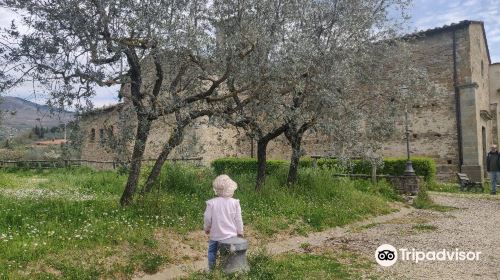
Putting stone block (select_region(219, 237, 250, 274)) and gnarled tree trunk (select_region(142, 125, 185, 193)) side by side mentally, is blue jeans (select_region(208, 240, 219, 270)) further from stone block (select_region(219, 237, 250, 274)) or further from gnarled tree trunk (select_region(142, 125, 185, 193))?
gnarled tree trunk (select_region(142, 125, 185, 193))

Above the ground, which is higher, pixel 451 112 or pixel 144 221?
pixel 451 112

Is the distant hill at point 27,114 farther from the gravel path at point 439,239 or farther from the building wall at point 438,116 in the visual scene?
the building wall at point 438,116

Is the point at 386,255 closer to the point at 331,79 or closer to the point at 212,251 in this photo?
the point at 212,251

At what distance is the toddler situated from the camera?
5070 millimetres

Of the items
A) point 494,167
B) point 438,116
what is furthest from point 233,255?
point 438,116

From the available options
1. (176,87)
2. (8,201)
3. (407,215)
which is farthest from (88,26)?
(407,215)

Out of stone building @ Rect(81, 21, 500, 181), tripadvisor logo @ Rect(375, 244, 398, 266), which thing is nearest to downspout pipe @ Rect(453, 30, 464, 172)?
stone building @ Rect(81, 21, 500, 181)

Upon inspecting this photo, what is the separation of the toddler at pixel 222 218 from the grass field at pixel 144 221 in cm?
141

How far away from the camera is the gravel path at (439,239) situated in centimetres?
579

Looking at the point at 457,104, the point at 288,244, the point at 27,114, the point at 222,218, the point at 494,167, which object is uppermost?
the point at 457,104

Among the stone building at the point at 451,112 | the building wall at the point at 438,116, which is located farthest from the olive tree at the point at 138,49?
the building wall at the point at 438,116

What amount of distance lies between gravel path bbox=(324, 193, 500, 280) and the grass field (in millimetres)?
1006

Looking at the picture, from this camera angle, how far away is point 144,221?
7426mm

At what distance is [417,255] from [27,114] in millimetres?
7378
